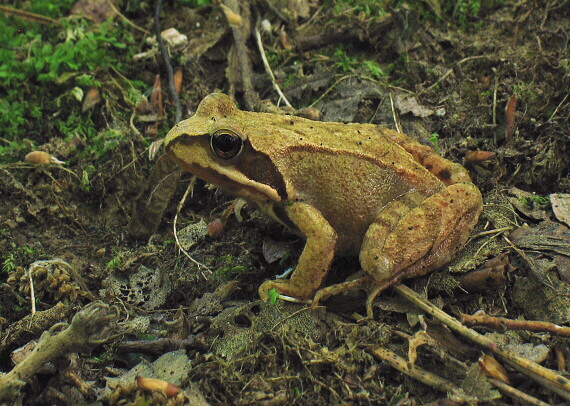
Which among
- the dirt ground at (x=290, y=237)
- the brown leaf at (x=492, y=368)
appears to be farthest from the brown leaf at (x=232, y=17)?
the brown leaf at (x=492, y=368)

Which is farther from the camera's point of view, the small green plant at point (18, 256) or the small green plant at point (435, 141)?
the small green plant at point (435, 141)

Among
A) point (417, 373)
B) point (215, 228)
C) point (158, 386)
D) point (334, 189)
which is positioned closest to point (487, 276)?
point (417, 373)

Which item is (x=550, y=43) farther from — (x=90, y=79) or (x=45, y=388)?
(x=45, y=388)

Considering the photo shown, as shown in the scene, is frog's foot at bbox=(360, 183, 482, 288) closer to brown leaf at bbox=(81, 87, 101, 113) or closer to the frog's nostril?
the frog's nostril

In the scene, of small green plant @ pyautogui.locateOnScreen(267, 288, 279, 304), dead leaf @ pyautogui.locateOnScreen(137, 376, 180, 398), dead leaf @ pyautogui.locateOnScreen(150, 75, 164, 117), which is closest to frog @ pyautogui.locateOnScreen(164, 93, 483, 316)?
small green plant @ pyautogui.locateOnScreen(267, 288, 279, 304)

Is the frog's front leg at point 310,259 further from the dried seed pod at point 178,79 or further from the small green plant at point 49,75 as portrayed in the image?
the small green plant at point 49,75

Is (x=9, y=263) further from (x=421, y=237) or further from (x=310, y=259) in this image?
(x=421, y=237)
